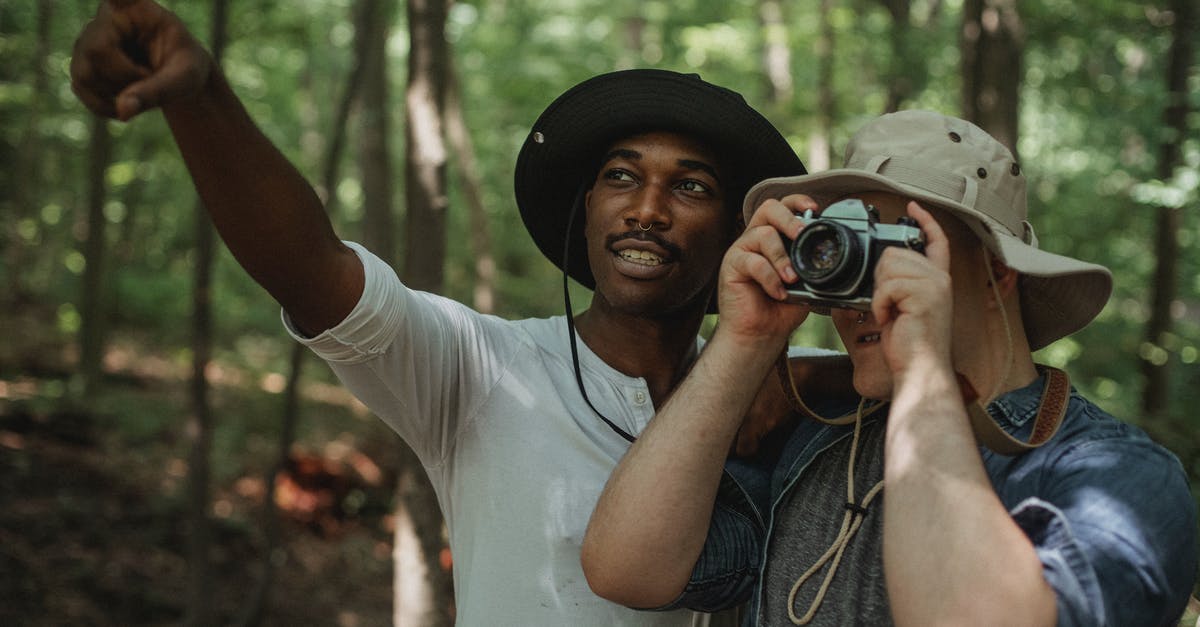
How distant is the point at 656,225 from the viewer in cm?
235

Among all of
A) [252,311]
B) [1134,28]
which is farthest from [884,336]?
[252,311]

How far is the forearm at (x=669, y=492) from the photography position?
1.76 meters

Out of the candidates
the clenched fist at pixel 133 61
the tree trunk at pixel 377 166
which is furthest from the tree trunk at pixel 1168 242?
the clenched fist at pixel 133 61

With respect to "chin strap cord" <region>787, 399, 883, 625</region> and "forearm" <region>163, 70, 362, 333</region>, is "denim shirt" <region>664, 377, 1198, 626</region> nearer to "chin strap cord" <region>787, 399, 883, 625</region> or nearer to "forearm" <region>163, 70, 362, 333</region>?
"chin strap cord" <region>787, 399, 883, 625</region>

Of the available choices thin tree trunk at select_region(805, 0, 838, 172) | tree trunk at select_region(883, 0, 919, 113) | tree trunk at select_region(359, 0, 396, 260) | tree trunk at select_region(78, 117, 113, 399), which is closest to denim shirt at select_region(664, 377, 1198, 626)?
thin tree trunk at select_region(805, 0, 838, 172)

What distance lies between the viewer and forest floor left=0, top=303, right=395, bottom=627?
23.2 feet

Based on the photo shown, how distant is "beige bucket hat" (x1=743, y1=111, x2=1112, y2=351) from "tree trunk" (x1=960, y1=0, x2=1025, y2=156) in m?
4.38

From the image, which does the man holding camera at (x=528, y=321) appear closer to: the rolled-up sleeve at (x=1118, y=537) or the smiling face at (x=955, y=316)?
the smiling face at (x=955, y=316)

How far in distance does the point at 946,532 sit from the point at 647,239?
1.15 m

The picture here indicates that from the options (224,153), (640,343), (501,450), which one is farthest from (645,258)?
(224,153)

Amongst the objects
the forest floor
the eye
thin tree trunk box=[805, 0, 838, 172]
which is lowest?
the forest floor

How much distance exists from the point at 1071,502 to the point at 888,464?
27cm

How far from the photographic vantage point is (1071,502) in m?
1.46

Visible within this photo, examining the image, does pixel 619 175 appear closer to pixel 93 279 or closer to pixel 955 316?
pixel 955 316
